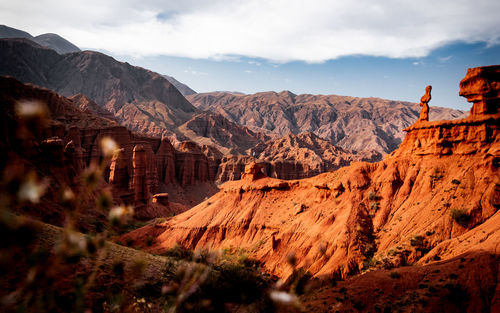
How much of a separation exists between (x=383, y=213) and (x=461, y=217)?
677 centimetres

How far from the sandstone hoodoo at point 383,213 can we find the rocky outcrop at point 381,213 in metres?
0.09

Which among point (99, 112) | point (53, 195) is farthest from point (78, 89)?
point (53, 195)

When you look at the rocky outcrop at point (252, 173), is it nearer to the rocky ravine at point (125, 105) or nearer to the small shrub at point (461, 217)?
the small shrub at point (461, 217)

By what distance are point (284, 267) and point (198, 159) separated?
224 feet

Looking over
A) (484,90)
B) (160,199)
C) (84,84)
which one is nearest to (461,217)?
(484,90)

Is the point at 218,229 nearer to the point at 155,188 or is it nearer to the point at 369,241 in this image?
the point at 369,241

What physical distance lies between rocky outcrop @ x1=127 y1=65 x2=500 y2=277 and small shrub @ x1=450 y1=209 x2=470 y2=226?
8 centimetres

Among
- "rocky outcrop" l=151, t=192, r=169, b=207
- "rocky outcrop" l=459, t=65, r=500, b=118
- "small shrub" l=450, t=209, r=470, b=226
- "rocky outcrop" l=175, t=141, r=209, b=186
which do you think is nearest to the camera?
"small shrub" l=450, t=209, r=470, b=226

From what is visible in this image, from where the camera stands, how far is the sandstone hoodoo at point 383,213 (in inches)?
961

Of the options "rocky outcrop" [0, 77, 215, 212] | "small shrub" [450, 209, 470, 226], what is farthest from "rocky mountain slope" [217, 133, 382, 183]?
"small shrub" [450, 209, 470, 226]

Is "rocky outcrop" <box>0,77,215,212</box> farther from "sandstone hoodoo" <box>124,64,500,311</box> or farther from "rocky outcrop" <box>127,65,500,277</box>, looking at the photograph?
"sandstone hoodoo" <box>124,64,500,311</box>

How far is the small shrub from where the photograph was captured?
2439cm

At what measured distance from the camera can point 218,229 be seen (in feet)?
127

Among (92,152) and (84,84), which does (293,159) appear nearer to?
(92,152)
